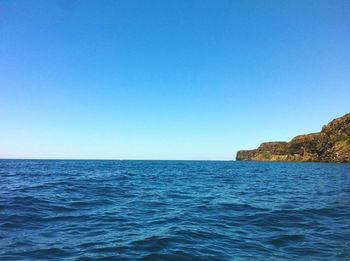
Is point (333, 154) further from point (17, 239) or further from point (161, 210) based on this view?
point (17, 239)

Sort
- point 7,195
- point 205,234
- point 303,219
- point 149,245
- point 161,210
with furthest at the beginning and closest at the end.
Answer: point 7,195
point 161,210
point 303,219
point 205,234
point 149,245

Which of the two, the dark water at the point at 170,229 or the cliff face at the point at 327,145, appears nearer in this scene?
the dark water at the point at 170,229

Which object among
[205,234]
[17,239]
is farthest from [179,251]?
[17,239]

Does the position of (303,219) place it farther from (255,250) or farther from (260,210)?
(255,250)

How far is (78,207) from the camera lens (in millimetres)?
16891

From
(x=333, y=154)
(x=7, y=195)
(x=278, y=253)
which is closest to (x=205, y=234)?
(x=278, y=253)

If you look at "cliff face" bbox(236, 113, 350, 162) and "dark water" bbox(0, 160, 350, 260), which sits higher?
"cliff face" bbox(236, 113, 350, 162)

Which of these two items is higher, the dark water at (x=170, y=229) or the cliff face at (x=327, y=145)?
the cliff face at (x=327, y=145)

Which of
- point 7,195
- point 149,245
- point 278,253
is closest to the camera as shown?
point 278,253

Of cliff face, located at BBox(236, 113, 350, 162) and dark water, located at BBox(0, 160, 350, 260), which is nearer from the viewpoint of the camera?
dark water, located at BBox(0, 160, 350, 260)

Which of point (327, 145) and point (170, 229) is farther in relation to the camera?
point (327, 145)

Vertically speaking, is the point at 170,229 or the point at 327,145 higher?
the point at 327,145

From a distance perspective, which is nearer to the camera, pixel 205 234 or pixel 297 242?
pixel 297 242

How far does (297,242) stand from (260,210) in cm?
645
